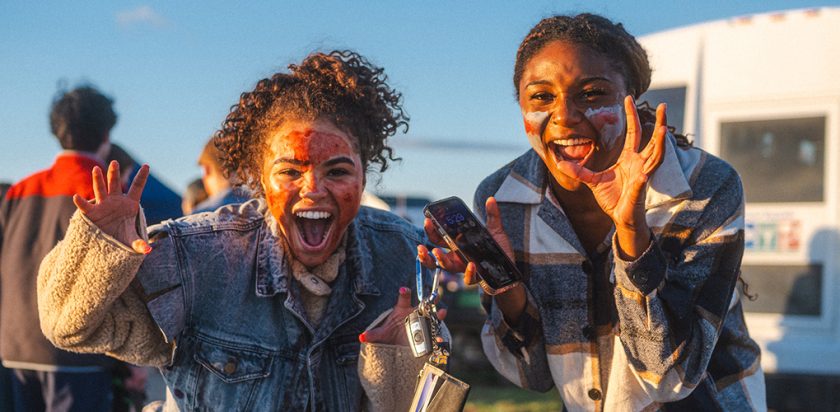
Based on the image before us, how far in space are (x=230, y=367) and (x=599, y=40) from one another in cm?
154

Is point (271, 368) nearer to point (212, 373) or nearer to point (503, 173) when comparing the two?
point (212, 373)

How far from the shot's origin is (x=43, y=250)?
4.24 metres

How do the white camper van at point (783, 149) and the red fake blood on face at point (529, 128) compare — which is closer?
the red fake blood on face at point (529, 128)

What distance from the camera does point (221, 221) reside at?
2705mm

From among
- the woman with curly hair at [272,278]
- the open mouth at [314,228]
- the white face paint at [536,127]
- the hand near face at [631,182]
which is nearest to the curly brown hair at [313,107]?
the woman with curly hair at [272,278]

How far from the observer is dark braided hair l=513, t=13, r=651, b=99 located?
260 cm

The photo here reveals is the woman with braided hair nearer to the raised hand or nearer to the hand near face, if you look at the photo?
the hand near face

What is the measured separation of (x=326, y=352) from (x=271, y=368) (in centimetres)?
19

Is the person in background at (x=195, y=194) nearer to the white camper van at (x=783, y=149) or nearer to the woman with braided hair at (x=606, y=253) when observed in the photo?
the white camper van at (x=783, y=149)

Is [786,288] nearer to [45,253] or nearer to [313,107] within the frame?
→ [313,107]

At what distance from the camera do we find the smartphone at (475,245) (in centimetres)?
239

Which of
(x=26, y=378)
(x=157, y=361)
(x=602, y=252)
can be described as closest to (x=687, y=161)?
(x=602, y=252)

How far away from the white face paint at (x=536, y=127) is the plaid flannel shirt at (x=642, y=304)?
0.47 ft

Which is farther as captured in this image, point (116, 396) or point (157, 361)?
point (116, 396)
